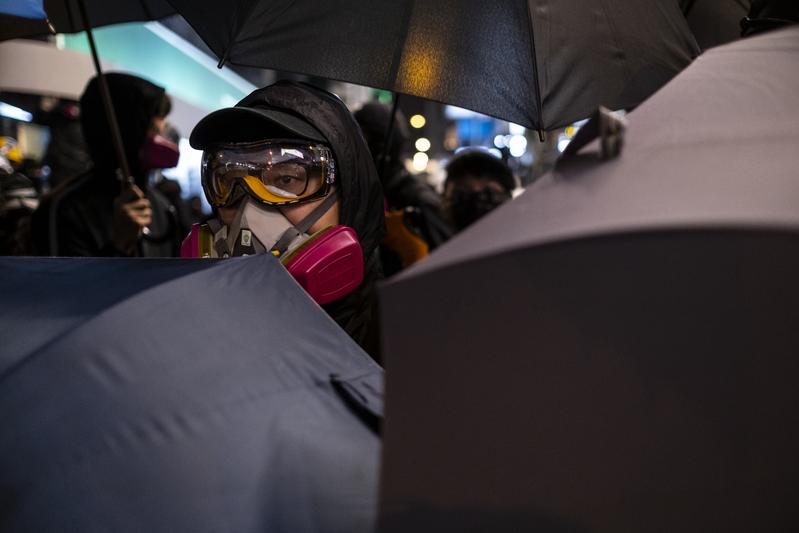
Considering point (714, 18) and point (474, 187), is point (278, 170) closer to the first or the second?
point (714, 18)

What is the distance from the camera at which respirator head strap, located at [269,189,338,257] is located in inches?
92.0

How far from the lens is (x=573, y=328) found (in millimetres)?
929

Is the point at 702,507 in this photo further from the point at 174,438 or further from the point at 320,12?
the point at 320,12

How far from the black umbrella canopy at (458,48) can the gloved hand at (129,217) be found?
3.95 feet

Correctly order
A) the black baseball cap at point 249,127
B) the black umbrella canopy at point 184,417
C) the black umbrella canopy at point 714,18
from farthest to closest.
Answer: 1. the black umbrella canopy at point 714,18
2. the black baseball cap at point 249,127
3. the black umbrella canopy at point 184,417

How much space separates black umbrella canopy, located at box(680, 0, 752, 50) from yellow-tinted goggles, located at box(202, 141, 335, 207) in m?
1.90

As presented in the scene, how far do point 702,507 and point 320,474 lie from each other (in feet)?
1.85

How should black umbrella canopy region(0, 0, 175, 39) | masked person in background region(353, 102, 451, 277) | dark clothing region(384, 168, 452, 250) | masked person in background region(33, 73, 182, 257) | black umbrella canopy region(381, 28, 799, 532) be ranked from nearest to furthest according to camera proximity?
black umbrella canopy region(381, 28, 799, 532), black umbrella canopy region(0, 0, 175, 39), masked person in background region(33, 73, 182, 257), masked person in background region(353, 102, 451, 277), dark clothing region(384, 168, 452, 250)

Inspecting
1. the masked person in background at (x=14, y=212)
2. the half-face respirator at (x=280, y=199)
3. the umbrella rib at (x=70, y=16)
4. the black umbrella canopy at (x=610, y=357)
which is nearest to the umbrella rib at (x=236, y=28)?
the half-face respirator at (x=280, y=199)

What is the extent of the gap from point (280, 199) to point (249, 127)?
227mm

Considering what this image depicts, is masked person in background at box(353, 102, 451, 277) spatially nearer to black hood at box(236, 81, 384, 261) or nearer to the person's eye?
black hood at box(236, 81, 384, 261)

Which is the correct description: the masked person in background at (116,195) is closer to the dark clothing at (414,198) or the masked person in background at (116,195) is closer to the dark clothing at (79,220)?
the dark clothing at (79,220)

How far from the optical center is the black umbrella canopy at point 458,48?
8.45 ft

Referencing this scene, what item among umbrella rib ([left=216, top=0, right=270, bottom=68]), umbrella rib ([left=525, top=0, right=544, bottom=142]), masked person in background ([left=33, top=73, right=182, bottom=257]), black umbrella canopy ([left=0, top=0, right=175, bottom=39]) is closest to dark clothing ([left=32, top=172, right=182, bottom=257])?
masked person in background ([left=33, top=73, right=182, bottom=257])
